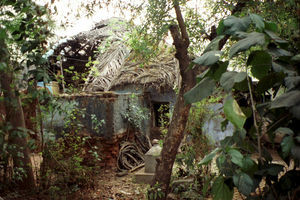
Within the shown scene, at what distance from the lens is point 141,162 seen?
264 inches

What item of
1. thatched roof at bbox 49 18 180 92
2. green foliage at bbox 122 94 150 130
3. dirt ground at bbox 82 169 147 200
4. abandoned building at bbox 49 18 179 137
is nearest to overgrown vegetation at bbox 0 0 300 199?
dirt ground at bbox 82 169 147 200

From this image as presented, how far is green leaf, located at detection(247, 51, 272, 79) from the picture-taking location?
4.21 ft

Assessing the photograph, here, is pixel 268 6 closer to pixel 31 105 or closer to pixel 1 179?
pixel 1 179

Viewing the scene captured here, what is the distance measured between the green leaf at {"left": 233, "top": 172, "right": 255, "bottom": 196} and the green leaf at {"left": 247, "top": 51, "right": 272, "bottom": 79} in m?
0.53

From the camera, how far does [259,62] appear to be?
1.32 meters

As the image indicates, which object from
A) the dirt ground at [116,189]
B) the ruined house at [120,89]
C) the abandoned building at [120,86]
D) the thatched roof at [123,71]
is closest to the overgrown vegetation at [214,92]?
the dirt ground at [116,189]

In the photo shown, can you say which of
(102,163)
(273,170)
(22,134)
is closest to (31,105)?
(102,163)

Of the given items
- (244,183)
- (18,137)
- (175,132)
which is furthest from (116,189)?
(244,183)

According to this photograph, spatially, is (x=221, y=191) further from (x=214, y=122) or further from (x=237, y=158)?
(x=214, y=122)

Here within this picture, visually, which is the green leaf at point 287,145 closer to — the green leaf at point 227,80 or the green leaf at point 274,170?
the green leaf at point 274,170

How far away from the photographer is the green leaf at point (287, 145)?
1.15 m

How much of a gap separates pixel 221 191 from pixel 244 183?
142 millimetres

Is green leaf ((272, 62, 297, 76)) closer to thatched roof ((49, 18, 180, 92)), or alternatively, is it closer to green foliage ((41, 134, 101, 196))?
green foliage ((41, 134, 101, 196))

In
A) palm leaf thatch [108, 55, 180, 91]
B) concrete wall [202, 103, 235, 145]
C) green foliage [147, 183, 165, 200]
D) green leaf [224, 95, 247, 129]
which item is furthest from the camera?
palm leaf thatch [108, 55, 180, 91]
